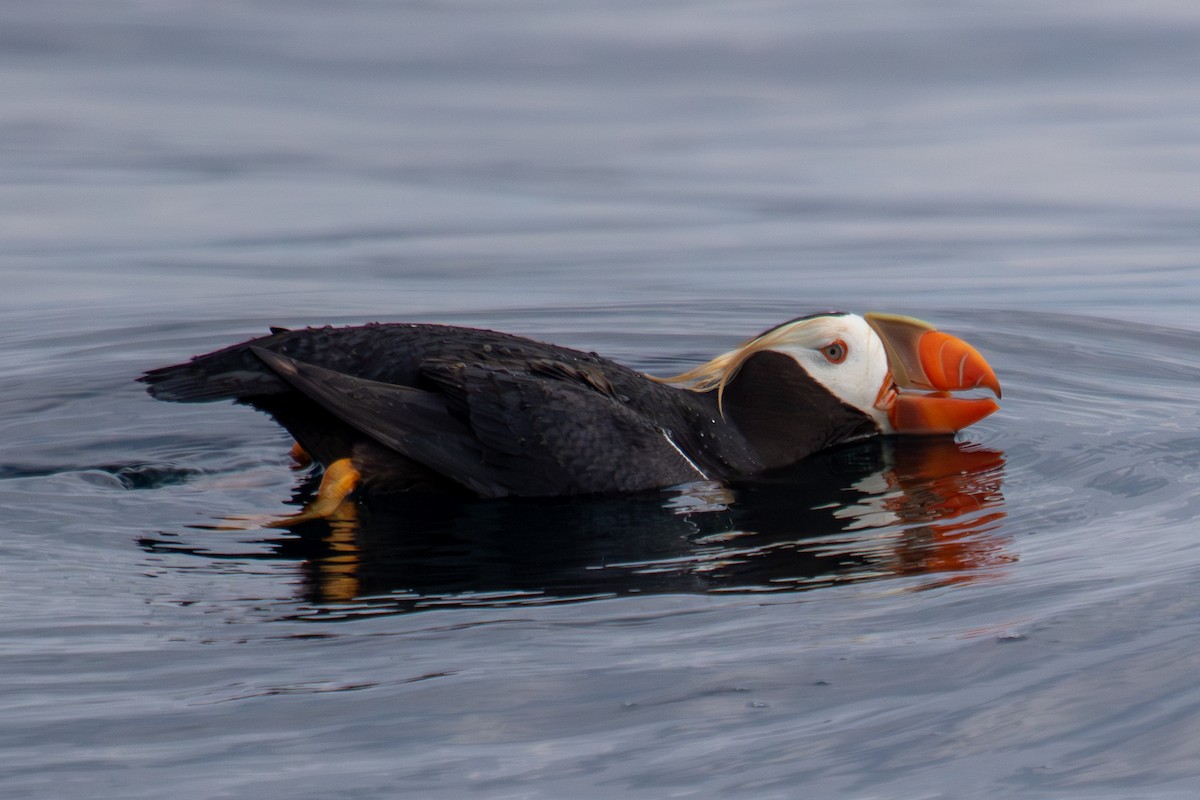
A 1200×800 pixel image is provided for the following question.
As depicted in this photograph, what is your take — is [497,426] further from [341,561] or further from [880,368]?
[880,368]

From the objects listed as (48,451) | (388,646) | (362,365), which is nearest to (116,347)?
(48,451)

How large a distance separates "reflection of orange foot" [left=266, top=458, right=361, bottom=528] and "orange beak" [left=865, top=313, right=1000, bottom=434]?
191cm

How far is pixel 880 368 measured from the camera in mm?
5949

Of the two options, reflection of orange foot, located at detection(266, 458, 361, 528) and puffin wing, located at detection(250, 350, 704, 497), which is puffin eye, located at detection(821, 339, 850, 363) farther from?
reflection of orange foot, located at detection(266, 458, 361, 528)

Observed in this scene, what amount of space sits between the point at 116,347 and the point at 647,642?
450 centimetres

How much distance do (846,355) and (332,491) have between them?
184 centimetres

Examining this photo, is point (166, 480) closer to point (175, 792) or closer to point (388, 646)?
point (388, 646)

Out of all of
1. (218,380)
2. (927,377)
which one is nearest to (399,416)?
(218,380)

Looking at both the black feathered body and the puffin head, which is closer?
the black feathered body

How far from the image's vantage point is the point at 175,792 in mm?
3033

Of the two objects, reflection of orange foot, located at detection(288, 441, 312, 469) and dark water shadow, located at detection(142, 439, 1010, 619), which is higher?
reflection of orange foot, located at detection(288, 441, 312, 469)

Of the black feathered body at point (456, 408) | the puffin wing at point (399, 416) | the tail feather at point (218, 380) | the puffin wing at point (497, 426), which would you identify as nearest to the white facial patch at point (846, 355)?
the black feathered body at point (456, 408)

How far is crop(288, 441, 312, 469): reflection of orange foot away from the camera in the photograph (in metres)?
5.77

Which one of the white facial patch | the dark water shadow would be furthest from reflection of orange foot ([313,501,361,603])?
the white facial patch
